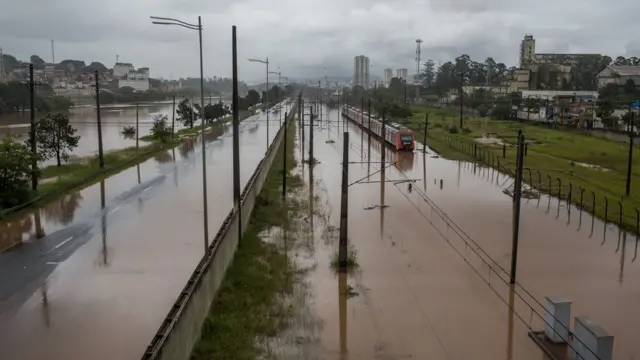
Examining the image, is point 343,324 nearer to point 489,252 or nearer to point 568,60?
point 489,252

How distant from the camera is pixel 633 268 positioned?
586 inches

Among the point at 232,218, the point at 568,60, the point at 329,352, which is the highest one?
the point at 568,60

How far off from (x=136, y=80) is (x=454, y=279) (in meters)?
151

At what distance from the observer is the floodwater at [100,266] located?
9992 millimetres

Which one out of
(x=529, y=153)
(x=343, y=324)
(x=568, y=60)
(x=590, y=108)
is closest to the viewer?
(x=343, y=324)

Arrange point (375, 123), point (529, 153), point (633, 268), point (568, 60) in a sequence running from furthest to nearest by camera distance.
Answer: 1. point (568, 60)
2. point (375, 123)
3. point (529, 153)
4. point (633, 268)

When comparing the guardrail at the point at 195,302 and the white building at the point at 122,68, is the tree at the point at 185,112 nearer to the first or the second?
the guardrail at the point at 195,302

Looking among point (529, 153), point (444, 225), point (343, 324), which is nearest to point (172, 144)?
point (529, 153)

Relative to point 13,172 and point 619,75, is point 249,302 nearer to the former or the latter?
point 13,172

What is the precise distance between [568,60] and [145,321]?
122m

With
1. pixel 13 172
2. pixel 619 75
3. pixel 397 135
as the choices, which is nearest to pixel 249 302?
pixel 13 172

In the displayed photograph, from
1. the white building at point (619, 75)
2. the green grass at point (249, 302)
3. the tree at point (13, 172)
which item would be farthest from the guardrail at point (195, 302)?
the white building at point (619, 75)

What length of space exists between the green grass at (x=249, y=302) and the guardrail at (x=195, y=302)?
0.66ft

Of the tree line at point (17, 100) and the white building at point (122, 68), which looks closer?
the tree line at point (17, 100)
